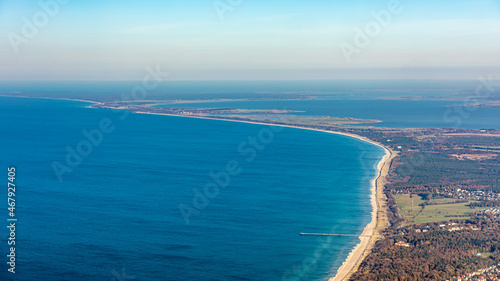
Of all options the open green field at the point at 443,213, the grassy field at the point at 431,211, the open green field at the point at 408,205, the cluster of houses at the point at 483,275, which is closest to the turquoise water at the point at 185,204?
the open green field at the point at 408,205

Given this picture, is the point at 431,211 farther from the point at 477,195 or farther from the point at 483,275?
the point at 483,275

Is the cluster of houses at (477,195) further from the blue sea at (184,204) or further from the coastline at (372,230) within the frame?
the blue sea at (184,204)

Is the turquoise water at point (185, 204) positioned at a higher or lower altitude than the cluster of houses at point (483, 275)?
higher

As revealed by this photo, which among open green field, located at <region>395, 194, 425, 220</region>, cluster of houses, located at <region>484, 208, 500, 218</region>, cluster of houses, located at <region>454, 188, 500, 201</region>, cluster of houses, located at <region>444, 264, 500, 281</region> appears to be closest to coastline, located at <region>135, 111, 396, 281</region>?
open green field, located at <region>395, 194, 425, 220</region>

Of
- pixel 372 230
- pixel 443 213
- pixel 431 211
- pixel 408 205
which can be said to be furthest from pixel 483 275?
pixel 408 205

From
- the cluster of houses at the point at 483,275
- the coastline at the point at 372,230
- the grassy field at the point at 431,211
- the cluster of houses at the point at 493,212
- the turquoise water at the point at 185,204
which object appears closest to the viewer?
the cluster of houses at the point at 483,275

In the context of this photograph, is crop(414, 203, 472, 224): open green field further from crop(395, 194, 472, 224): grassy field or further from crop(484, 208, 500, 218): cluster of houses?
crop(484, 208, 500, 218): cluster of houses
